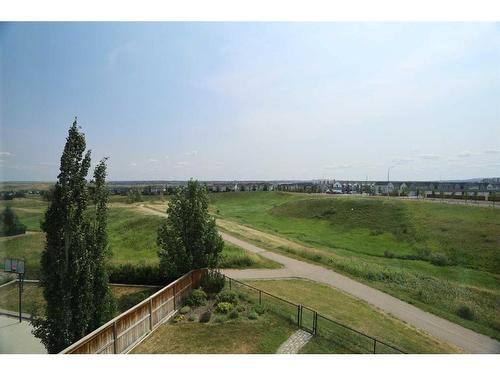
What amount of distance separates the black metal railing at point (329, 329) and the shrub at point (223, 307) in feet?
4.58

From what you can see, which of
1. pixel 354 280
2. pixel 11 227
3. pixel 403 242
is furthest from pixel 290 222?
pixel 11 227

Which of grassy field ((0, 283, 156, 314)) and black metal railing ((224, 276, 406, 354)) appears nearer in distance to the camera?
black metal railing ((224, 276, 406, 354))

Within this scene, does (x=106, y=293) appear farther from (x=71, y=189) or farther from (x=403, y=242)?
(x=403, y=242)

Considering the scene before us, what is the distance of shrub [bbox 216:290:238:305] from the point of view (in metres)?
16.4

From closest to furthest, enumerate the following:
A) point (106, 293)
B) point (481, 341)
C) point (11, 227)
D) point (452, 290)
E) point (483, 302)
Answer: point (106, 293)
point (481, 341)
point (483, 302)
point (452, 290)
point (11, 227)

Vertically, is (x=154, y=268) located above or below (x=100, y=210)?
below

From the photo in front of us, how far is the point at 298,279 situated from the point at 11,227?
26.1 meters

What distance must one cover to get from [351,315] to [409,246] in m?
23.5

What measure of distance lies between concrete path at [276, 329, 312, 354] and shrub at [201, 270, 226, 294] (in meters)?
5.76

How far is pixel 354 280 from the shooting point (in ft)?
74.4

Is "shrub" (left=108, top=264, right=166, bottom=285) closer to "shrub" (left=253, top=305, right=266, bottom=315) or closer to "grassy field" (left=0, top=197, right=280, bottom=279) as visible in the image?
"grassy field" (left=0, top=197, right=280, bottom=279)

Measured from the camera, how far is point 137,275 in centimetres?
Answer: 2281

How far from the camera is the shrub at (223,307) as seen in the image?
15.6 metres

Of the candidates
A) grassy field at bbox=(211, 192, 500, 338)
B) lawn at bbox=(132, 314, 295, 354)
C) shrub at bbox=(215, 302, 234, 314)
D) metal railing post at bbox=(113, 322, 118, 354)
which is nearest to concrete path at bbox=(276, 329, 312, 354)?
lawn at bbox=(132, 314, 295, 354)
